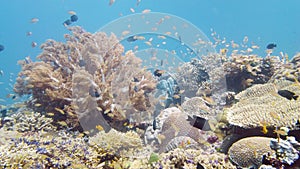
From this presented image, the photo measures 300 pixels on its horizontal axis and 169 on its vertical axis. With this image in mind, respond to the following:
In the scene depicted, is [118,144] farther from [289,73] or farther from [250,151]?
[289,73]

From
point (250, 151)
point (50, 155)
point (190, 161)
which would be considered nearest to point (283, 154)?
point (250, 151)

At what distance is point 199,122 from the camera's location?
225 inches

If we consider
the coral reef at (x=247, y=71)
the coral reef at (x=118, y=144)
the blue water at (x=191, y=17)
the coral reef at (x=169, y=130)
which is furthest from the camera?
the blue water at (x=191, y=17)

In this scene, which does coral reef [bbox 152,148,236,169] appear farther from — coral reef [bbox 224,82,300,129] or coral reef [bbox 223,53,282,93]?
coral reef [bbox 223,53,282,93]

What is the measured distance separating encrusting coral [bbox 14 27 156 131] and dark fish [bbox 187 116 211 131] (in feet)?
4.53

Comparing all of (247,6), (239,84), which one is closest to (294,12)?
(247,6)

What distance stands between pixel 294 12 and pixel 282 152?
152 meters

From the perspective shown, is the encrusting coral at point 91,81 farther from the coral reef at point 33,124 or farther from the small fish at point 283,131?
the small fish at point 283,131

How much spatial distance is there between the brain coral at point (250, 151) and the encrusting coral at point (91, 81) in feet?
9.82

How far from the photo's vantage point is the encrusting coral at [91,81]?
19.0 feet

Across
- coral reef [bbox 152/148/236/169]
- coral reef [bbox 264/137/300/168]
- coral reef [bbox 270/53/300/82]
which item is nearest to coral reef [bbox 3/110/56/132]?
coral reef [bbox 152/148/236/169]

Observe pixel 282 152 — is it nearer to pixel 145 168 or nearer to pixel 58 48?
pixel 145 168

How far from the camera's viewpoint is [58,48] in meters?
7.53

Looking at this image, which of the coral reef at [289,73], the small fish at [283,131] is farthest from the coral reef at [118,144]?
the coral reef at [289,73]
